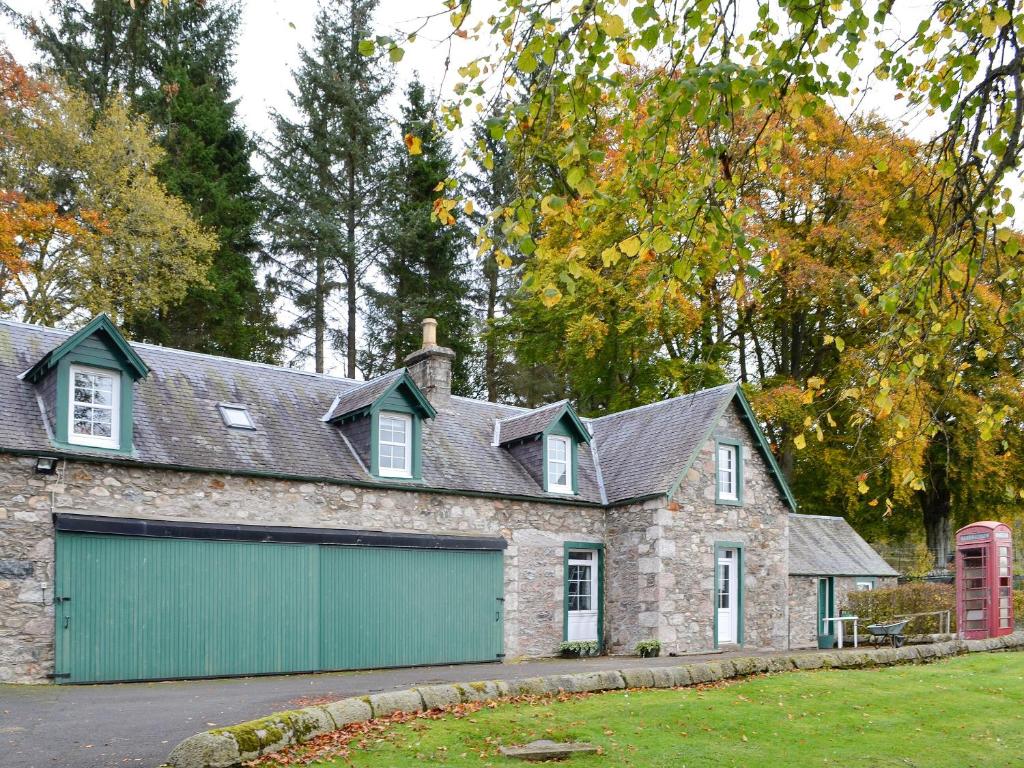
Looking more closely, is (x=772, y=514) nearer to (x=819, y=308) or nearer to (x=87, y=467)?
(x=819, y=308)

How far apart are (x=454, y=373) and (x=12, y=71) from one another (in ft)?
56.2

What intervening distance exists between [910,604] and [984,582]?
15.3 ft

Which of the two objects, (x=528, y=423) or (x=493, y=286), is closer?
(x=528, y=423)

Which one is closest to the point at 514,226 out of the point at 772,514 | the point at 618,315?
the point at 772,514

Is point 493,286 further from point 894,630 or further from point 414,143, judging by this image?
point 414,143

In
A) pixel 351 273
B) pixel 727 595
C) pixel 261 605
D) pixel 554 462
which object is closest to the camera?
pixel 261 605

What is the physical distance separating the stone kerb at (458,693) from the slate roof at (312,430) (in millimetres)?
5843

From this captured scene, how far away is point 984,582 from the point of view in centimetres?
2167

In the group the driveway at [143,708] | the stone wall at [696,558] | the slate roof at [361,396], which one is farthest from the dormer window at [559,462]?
the driveway at [143,708]

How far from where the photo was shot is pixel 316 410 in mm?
19688

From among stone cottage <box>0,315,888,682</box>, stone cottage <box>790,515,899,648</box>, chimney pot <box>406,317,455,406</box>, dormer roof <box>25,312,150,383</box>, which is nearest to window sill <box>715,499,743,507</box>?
stone cottage <box>0,315,888,682</box>

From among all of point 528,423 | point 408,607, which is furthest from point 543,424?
point 408,607

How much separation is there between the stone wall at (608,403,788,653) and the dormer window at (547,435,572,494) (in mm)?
1364

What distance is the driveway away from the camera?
26.5 ft
